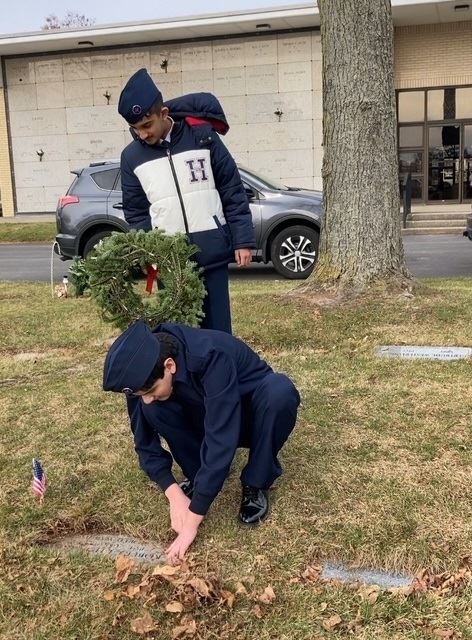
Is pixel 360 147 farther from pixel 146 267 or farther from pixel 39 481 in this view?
A: pixel 39 481

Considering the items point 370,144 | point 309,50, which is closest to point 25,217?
point 309,50

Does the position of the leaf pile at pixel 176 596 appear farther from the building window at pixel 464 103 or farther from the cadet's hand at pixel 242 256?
the building window at pixel 464 103

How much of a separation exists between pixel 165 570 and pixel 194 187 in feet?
5.85

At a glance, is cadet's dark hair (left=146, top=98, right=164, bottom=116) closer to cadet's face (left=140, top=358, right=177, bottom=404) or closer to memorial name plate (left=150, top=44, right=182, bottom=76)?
cadet's face (left=140, top=358, right=177, bottom=404)

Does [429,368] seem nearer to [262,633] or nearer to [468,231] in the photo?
[262,633]

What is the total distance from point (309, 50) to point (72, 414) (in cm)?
1907

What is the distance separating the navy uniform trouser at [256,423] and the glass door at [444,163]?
20.0 m

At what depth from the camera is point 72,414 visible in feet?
14.4

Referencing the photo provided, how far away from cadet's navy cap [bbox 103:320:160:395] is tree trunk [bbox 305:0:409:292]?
4.18m

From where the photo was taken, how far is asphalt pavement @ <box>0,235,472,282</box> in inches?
425

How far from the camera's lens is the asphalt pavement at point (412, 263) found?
10.8 metres

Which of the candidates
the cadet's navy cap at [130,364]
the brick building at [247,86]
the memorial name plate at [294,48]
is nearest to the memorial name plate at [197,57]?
the brick building at [247,86]

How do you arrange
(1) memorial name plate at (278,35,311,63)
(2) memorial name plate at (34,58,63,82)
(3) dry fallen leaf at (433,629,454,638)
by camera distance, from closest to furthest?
1. (3) dry fallen leaf at (433,629,454,638)
2. (1) memorial name plate at (278,35,311,63)
3. (2) memorial name plate at (34,58,63,82)

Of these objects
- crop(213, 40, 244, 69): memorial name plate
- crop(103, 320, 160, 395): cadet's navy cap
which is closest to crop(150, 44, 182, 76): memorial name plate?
crop(213, 40, 244, 69): memorial name plate
